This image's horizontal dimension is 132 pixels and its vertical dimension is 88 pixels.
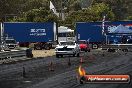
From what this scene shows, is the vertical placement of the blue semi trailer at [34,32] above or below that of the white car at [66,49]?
above

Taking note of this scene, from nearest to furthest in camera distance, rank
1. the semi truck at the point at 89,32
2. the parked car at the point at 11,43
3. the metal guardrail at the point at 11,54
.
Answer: the metal guardrail at the point at 11,54
the parked car at the point at 11,43
the semi truck at the point at 89,32

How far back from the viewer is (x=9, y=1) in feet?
471

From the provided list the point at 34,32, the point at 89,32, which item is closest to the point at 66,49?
the point at 34,32

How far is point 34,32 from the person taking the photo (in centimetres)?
6625

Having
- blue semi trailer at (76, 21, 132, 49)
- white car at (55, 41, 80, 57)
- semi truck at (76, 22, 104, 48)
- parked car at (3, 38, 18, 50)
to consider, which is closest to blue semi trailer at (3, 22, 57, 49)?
parked car at (3, 38, 18, 50)

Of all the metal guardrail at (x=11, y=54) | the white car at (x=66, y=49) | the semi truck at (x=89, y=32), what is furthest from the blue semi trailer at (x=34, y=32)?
the metal guardrail at (x=11, y=54)

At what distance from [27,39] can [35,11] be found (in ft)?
135

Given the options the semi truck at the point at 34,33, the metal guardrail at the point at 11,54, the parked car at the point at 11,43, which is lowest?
the metal guardrail at the point at 11,54

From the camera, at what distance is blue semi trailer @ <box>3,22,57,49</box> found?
65562 mm

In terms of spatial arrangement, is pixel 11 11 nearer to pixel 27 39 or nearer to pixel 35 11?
pixel 35 11

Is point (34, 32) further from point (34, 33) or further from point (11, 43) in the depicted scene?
point (11, 43)

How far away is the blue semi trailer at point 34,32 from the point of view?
6556 centimetres

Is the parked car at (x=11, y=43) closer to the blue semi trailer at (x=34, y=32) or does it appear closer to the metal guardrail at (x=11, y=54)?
the blue semi trailer at (x=34, y=32)

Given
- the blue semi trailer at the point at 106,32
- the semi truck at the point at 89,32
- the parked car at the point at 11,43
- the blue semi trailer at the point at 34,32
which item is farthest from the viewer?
the semi truck at the point at 89,32
